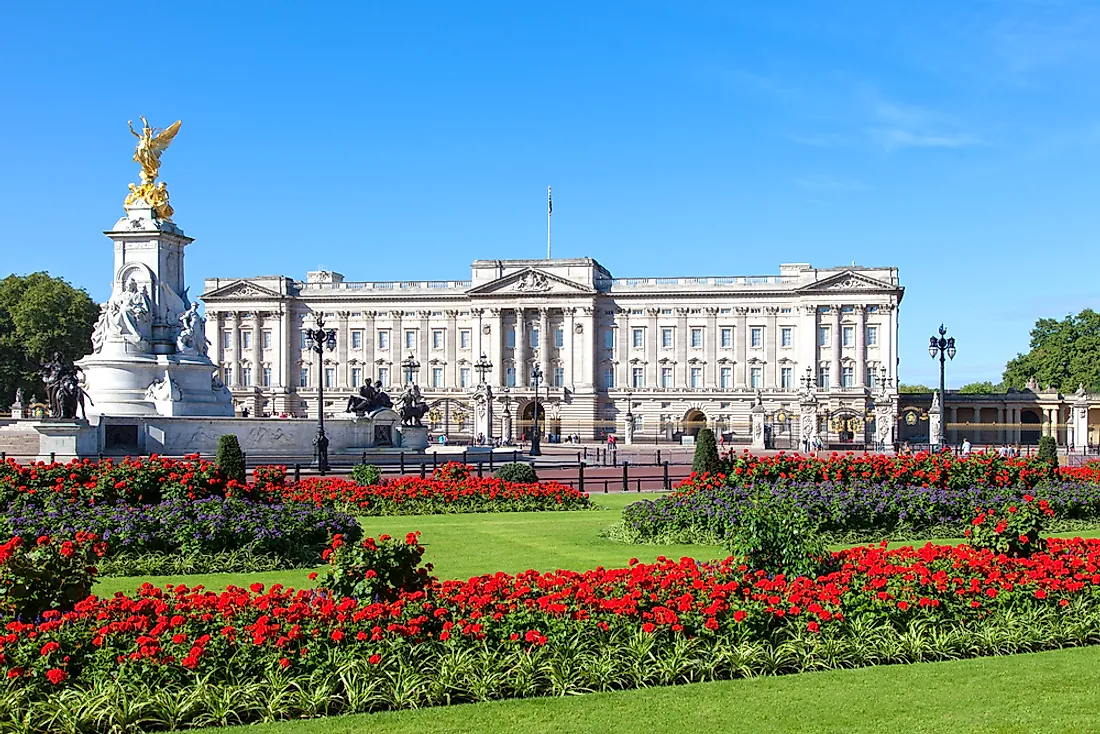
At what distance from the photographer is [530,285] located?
9862 cm

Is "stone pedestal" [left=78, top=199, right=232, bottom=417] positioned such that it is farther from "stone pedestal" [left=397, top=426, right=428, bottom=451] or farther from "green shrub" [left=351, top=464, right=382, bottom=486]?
"green shrub" [left=351, top=464, right=382, bottom=486]

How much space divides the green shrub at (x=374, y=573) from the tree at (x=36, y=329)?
72.1 meters

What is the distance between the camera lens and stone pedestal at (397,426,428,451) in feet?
164

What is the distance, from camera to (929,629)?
10852 millimetres

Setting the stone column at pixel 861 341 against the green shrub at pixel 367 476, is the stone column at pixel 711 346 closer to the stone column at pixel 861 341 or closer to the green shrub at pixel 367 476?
the stone column at pixel 861 341

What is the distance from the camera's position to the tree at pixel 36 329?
76.9 metres

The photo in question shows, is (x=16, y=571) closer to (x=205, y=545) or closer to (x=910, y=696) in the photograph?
(x=205, y=545)

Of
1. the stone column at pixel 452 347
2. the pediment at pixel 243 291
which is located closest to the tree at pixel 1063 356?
the stone column at pixel 452 347

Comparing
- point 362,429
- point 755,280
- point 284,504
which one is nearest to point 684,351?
point 755,280

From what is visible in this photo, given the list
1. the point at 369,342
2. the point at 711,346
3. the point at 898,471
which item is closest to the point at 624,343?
the point at 711,346

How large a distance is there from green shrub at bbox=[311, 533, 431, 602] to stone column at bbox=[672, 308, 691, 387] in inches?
→ 3480

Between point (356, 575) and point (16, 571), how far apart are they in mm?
3018

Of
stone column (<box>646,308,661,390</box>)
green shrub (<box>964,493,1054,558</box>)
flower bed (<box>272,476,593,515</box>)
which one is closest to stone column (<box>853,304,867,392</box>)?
stone column (<box>646,308,661,390</box>)

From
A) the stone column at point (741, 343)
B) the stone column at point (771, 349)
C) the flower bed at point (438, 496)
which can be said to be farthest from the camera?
the stone column at point (741, 343)
